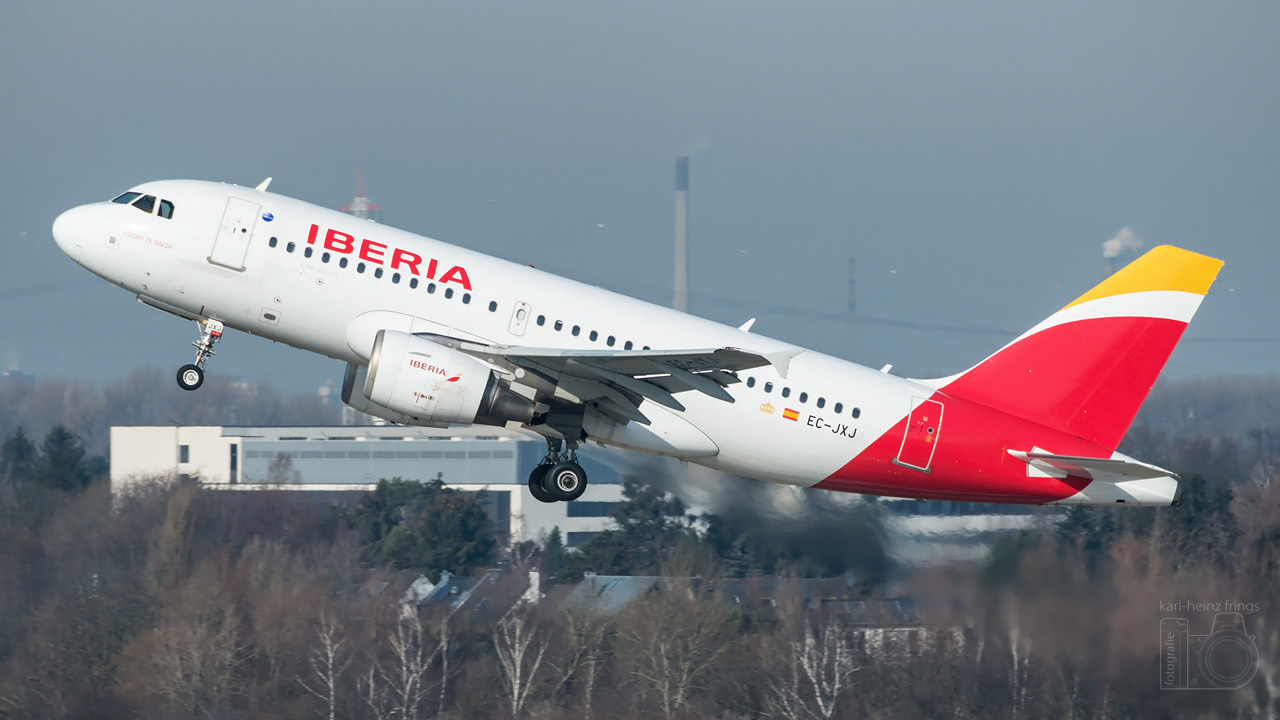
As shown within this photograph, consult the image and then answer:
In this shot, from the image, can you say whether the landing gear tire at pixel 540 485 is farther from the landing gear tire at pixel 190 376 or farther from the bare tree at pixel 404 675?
the bare tree at pixel 404 675

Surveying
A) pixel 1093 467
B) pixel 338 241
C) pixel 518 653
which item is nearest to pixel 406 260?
pixel 338 241

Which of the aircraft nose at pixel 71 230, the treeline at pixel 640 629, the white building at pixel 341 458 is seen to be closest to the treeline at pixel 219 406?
the white building at pixel 341 458

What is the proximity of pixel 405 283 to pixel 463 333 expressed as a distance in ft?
4.61

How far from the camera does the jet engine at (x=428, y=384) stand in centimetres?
2384

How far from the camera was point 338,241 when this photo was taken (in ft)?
82.2

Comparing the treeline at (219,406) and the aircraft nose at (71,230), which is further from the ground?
the treeline at (219,406)

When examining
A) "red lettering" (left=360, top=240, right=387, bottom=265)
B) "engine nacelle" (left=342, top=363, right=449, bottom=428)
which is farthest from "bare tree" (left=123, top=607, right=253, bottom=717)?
"red lettering" (left=360, top=240, right=387, bottom=265)

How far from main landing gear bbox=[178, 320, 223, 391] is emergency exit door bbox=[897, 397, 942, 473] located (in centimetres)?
1351

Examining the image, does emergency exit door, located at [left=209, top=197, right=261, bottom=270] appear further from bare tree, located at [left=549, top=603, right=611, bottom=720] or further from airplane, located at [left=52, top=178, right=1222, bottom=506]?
bare tree, located at [left=549, top=603, right=611, bottom=720]

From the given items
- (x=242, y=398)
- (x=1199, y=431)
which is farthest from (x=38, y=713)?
(x=242, y=398)

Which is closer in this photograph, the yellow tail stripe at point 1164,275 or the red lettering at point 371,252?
the red lettering at point 371,252

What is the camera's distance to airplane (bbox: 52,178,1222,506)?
24.6 m

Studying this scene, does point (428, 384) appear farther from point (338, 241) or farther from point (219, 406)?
point (219, 406)

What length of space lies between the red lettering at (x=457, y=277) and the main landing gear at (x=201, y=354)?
456 cm
